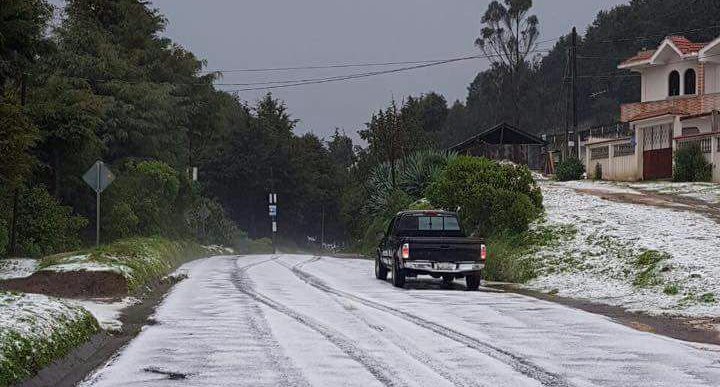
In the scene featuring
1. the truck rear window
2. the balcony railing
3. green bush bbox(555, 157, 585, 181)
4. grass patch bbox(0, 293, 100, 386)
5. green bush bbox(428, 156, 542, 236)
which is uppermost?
the balcony railing

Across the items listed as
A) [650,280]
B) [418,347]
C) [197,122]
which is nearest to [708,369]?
[418,347]

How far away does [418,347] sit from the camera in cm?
1163

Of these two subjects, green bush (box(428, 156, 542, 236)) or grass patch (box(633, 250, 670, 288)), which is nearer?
grass patch (box(633, 250, 670, 288))

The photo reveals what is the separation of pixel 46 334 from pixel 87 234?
2861 centimetres

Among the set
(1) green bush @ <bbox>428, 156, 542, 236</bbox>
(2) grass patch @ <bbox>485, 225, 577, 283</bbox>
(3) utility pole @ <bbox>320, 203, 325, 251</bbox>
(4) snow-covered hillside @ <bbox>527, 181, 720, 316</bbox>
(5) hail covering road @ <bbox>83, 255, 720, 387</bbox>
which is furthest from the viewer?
(3) utility pole @ <bbox>320, 203, 325, 251</bbox>

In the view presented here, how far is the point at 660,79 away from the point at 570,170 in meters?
9.11

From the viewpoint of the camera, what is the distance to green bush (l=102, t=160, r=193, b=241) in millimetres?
37156

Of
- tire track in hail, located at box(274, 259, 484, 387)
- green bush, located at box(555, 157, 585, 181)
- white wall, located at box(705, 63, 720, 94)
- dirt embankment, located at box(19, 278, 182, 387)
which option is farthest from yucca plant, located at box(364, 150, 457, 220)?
tire track in hail, located at box(274, 259, 484, 387)

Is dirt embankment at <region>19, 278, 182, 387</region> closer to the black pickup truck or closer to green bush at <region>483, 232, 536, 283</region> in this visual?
the black pickup truck

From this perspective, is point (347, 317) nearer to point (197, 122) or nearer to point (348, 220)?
point (348, 220)

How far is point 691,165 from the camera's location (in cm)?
4034

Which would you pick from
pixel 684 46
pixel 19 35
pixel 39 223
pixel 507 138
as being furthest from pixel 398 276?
pixel 507 138

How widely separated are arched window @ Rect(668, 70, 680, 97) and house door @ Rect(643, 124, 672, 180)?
7009 mm

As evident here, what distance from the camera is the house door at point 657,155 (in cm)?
4472
